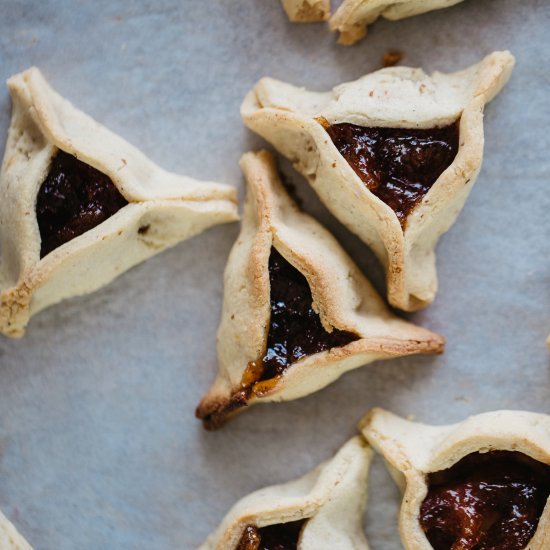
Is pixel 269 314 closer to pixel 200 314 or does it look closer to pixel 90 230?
pixel 200 314

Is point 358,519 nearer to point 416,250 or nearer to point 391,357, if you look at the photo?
point 391,357

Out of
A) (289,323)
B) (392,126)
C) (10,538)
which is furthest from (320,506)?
(392,126)

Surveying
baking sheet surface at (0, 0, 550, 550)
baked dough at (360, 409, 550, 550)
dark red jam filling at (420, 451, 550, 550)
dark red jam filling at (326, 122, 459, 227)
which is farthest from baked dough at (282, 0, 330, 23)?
dark red jam filling at (420, 451, 550, 550)

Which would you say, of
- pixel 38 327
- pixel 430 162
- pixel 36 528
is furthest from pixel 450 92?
pixel 36 528

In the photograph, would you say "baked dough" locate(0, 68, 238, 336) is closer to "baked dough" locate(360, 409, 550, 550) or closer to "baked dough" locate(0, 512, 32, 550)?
"baked dough" locate(0, 512, 32, 550)

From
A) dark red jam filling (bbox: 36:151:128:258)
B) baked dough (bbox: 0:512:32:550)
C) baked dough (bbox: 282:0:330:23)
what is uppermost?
baked dough (bbox: 282:0:330:23)
